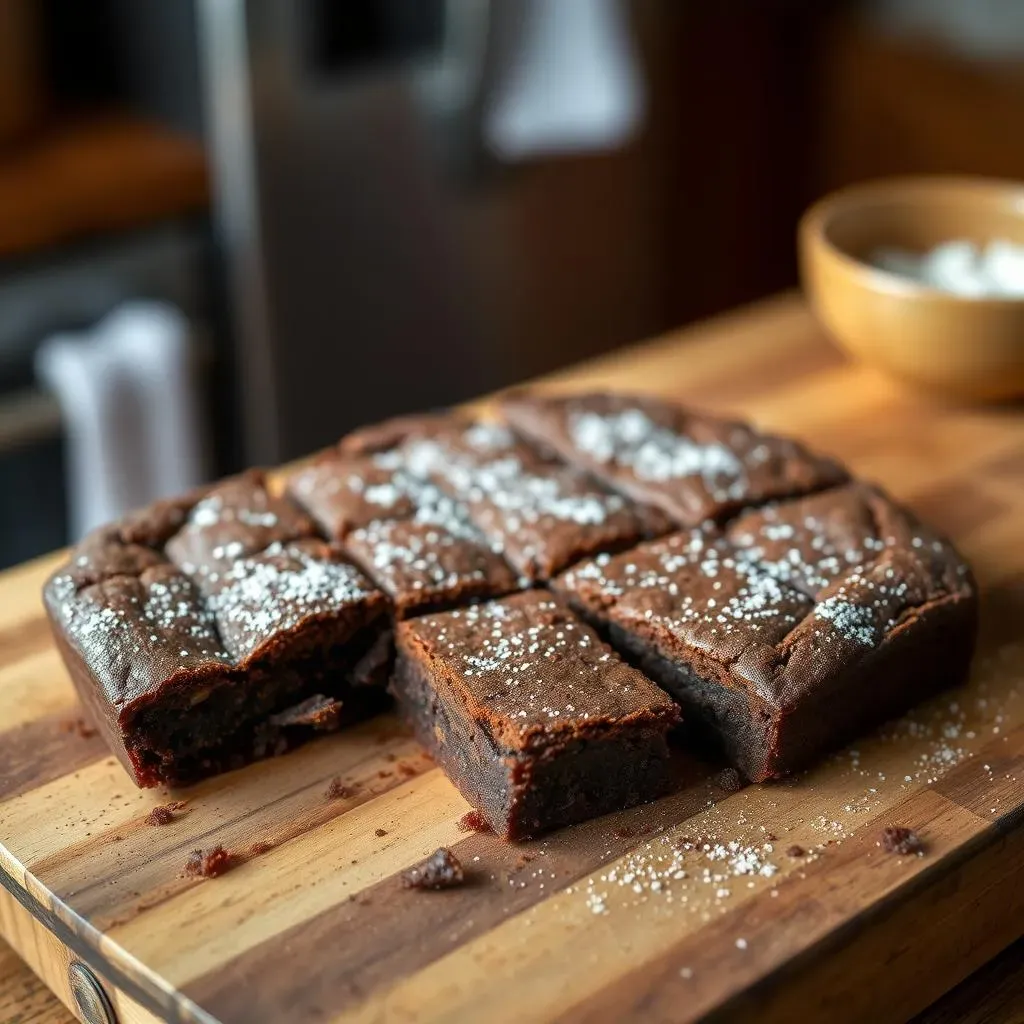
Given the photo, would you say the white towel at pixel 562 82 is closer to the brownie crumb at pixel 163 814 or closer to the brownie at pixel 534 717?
the brownie at pixel 534 717

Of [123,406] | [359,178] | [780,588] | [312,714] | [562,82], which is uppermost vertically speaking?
[562,82]

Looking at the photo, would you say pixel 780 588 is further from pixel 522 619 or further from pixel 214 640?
pixel 214 640

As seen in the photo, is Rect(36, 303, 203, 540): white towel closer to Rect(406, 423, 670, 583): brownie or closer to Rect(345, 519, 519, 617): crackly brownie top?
Rect(406, 423, 670, 583): brownie

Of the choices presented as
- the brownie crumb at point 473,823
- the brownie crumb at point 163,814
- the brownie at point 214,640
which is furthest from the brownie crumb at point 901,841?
the brownie crumb at point 163,814

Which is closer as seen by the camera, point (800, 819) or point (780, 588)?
point (800, 819)

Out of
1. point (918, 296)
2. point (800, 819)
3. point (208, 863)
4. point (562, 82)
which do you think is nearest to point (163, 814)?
point (208, 863)

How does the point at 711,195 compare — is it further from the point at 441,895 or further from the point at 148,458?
the point at 441,895

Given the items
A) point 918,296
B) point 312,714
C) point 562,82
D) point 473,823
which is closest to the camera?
point 473,823

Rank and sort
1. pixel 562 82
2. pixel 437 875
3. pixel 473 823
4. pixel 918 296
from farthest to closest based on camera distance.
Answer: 1. pixel 562 82
2. pixel 918 296
3. pixel 473 823
4. pixel 437 875
